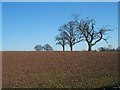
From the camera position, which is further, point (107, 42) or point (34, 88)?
point (107, 42)

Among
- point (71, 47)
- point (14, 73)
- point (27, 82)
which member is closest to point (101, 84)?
point (27, 82)

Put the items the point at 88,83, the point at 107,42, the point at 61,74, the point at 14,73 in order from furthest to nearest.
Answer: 1. the point at 107,42
2. the point at 14,73
3. the point at 61,74
4. the point at 88,83

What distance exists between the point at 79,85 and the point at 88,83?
0.54m

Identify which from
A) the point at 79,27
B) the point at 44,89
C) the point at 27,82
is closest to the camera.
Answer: the point at 44,89

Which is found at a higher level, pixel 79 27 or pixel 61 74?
pixel 79 27

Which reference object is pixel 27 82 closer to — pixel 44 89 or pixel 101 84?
pixel 44 89

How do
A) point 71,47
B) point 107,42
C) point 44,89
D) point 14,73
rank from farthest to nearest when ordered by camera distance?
point 71,47, point 107,42, point 14,73, point 44,89

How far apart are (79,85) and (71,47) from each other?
4488 centimetres

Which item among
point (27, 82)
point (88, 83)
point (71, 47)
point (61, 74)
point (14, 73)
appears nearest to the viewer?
point (88, 83)

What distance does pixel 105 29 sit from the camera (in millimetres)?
51719

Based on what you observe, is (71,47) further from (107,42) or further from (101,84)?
(101,84)

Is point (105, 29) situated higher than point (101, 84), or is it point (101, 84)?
point (105, 29)

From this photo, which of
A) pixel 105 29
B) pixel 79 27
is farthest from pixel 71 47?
pixel 105 29

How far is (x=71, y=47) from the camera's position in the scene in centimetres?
5841
